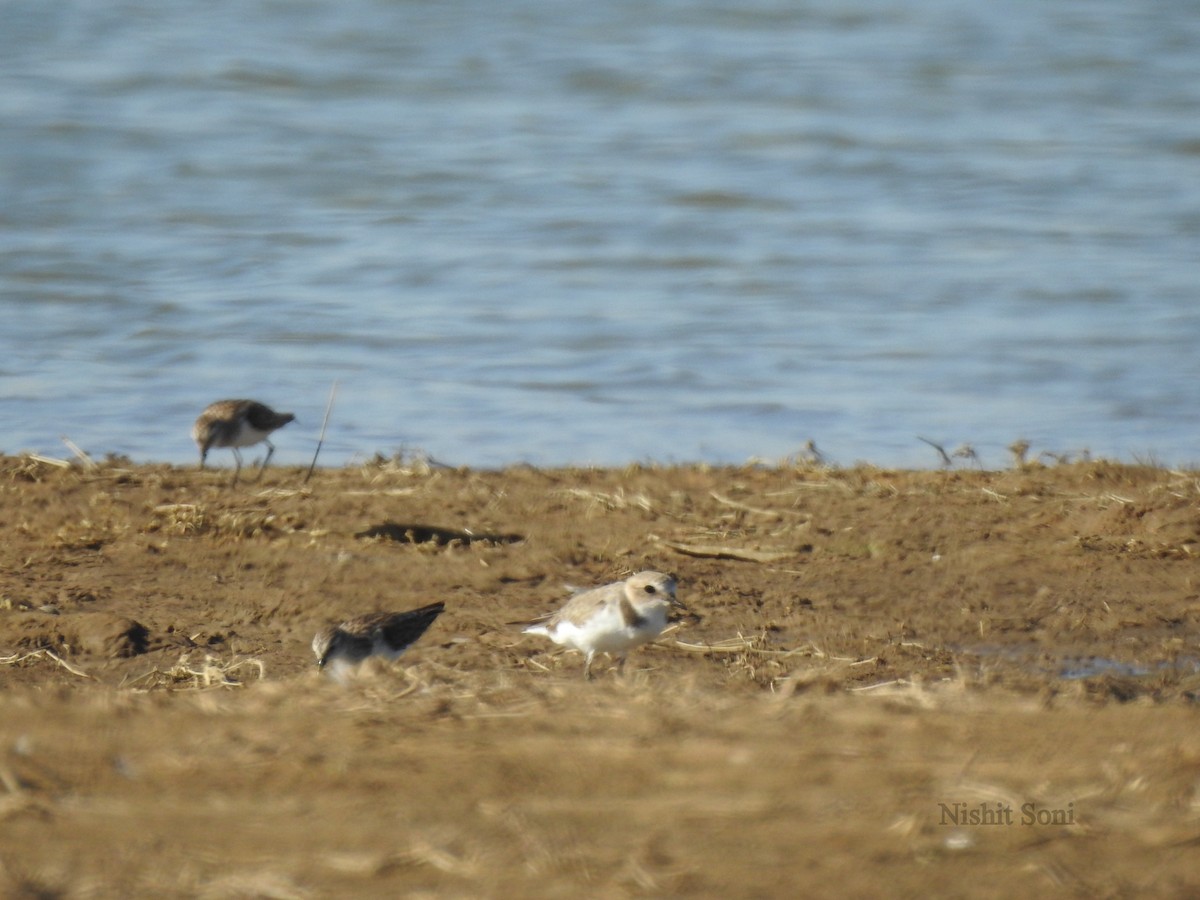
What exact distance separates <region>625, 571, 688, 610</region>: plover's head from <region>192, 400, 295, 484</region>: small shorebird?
3.68 m

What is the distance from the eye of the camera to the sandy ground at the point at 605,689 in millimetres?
3895

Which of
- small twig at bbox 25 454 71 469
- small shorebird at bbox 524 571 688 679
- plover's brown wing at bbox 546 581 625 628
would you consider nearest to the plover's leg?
small twig at bbox 25 454 71 469

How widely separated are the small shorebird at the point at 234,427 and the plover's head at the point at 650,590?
3.68 m

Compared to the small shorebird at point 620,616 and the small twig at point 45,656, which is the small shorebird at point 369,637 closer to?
the small shorebird at point 620,616

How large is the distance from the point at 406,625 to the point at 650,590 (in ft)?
3.19

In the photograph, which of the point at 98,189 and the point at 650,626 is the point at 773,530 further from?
the point at 98,189

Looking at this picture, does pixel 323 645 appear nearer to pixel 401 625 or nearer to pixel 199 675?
pixel 401 625

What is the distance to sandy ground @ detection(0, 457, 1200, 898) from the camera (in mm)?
3895

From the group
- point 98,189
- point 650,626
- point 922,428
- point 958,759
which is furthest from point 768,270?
point 958,759

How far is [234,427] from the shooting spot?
9.66m

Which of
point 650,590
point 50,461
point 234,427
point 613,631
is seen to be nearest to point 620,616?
point 613,631

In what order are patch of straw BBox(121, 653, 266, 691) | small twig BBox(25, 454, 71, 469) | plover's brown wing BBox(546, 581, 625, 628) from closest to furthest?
patch of straw BBox(121, 653, 266, 691)
plover's brown wing BBox(546, 581, 625, 628)
small twig BBox(25, 454, 71, 469)

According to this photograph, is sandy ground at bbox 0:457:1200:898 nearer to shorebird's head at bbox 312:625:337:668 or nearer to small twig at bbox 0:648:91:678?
small twig at bbox 0:648:91:678

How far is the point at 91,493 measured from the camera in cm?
891
